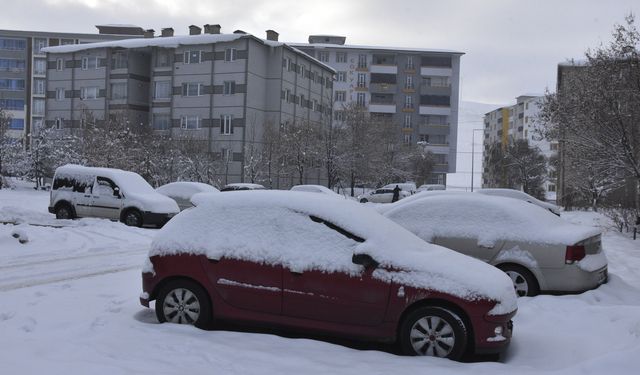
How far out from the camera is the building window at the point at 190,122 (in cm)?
5525

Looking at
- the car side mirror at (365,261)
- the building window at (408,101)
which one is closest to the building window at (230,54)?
the building window at (408,101)

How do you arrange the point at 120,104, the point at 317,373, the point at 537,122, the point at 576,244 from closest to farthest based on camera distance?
1. the point at 317,373
2. the point at 576,244
3. the point at 537,122
4. the point at 120,104

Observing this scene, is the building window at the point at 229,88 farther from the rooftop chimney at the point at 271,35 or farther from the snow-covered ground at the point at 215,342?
the snow-covered ground at the point at 215,342

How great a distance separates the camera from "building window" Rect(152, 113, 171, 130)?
57.0 metres

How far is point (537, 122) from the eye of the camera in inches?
837

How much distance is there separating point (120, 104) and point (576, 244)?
5625cm

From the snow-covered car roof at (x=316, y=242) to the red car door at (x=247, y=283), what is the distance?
88mm

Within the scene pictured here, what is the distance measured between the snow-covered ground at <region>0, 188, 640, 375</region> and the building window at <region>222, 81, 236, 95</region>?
46.6 m

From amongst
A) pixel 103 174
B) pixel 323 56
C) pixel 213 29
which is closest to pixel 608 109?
pixel 103 174

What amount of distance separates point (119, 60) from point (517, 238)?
2253 inches

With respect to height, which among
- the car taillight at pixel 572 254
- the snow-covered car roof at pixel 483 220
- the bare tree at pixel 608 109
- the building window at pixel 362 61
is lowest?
the car taillight at pixel 572 254

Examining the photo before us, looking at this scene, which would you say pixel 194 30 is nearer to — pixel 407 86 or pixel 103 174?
pixel 407 86

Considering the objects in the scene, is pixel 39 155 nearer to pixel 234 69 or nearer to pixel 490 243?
pixel 234 69

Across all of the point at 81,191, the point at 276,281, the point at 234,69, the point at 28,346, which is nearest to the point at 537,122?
the point at 81,191
